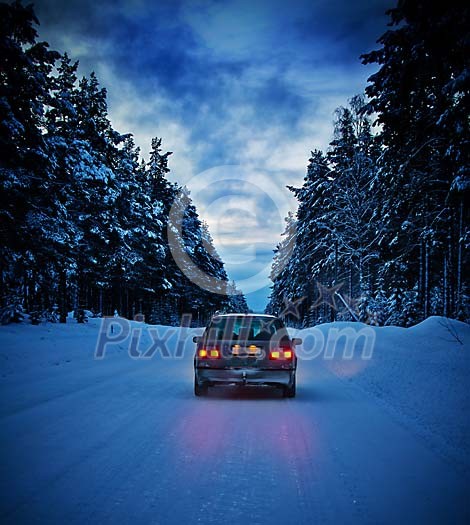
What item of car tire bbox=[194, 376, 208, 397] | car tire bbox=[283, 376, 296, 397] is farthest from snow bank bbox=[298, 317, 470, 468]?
car tire bbox=[194, 376, 208, 397]

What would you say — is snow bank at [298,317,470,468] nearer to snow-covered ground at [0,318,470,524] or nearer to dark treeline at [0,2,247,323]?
snow-covered ground at [0,318,470,524]

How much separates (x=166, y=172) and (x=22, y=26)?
92.5ft

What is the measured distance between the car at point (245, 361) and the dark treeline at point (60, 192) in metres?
9.85

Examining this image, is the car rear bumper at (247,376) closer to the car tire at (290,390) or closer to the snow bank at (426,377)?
the car tire at (290,390)

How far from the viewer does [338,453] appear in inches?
188

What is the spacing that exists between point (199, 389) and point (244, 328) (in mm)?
1476

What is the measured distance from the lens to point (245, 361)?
8.02 metres

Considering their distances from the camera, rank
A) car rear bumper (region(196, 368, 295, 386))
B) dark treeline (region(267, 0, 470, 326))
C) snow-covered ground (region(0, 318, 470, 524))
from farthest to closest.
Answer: dark treeline (region(267, 0, 470, 326)), car rear bumper (region(196, 368, 295, 386)), snow-covered ground (region(0, 318, 470, 524))

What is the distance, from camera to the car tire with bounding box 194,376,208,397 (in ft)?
26.9

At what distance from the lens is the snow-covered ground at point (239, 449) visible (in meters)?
3.37

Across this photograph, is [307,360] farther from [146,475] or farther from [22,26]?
[22,26]

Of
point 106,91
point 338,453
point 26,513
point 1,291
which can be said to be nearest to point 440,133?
point 338,453

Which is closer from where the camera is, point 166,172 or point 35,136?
point 35,136

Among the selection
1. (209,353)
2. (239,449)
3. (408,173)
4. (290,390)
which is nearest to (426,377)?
(290,390)
